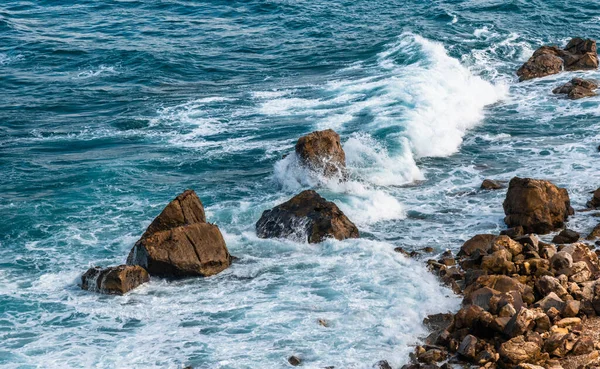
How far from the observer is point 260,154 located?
26938mm

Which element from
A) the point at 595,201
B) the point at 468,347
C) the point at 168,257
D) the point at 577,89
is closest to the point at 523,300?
the point at 468,347

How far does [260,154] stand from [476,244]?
9867 mm

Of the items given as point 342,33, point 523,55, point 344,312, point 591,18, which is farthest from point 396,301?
point 591,18

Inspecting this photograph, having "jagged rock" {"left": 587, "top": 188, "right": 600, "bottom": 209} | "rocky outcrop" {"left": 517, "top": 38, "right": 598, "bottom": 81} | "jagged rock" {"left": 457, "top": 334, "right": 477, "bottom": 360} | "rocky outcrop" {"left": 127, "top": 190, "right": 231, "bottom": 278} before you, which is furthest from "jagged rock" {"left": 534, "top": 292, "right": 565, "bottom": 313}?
"rocky outcrop" {"left": 517, "top": 38, "right": 598, "bottom": 81}

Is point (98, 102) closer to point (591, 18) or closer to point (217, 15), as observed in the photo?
point (217, 15)

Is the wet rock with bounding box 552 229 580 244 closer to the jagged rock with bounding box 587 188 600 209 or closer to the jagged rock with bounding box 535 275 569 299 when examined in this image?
the jagged rock with bounding box 587 188 600 209

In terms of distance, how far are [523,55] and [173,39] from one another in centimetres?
1701

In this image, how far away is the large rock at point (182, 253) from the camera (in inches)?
728

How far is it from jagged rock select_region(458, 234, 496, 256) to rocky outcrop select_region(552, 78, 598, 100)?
14296 mm

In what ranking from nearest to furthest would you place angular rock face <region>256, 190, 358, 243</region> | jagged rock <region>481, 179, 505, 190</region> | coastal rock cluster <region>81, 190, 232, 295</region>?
coastal rock cluster <region>81, 190, 232, 295</region>
angular rock face <region>256, 190, 358, 243</region>
jagged rock <region>481, 179, 505, 190</region>

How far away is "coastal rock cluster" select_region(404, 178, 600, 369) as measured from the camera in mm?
14102

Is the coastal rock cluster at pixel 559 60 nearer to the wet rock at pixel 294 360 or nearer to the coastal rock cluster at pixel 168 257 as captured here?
the coastal rock cluster at pixel 168 257

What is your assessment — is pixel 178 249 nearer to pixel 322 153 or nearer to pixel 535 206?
pixel 322 153

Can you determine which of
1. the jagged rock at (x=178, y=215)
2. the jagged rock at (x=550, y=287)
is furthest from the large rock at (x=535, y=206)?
the jagged rock at (x=178, y=215)
